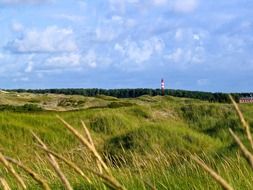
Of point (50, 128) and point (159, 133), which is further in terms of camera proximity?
point (50, 128)

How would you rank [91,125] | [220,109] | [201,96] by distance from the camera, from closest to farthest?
[91,125]
[220,109]
[201,96]

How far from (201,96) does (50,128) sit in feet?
189

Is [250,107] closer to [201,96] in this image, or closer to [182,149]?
[182,149]

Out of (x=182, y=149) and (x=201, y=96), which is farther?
(x=201, y=96)

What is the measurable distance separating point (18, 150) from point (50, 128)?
181 inches

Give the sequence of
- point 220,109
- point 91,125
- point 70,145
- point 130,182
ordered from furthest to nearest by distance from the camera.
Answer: point 220,109 < point 91,125 < point 70,145 < point 130,182

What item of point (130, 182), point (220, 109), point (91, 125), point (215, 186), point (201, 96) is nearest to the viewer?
point (215, 186)

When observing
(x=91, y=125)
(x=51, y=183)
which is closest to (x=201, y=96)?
(x=91, y=125)

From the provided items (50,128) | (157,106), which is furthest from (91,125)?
(157,106)

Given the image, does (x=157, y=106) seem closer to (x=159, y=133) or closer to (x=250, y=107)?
(x=250, y=107)

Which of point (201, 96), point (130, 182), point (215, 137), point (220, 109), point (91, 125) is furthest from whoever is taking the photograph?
point (201, 96)

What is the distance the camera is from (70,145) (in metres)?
17.8

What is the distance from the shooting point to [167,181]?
18.7 feet

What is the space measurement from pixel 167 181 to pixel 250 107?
22223mm
